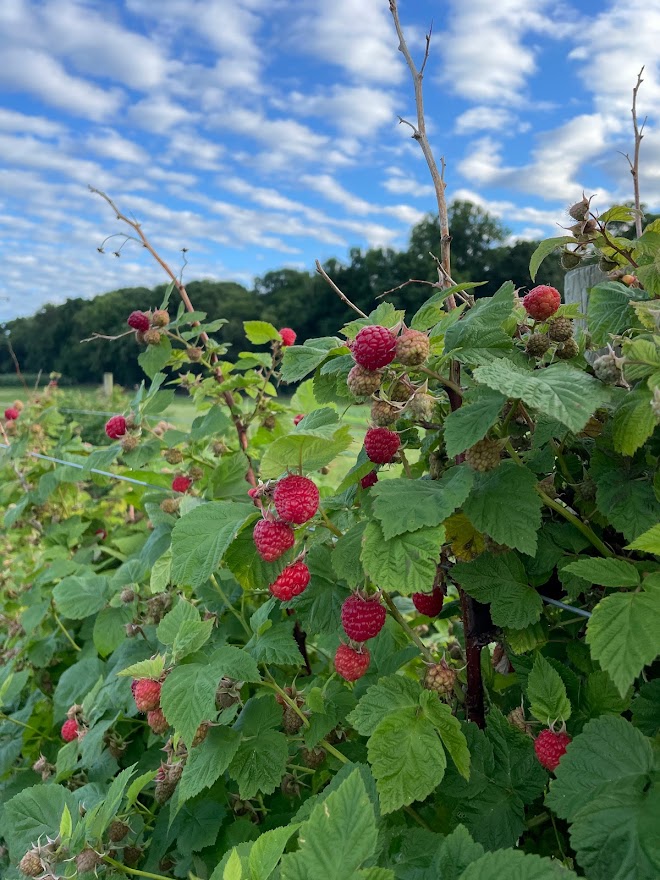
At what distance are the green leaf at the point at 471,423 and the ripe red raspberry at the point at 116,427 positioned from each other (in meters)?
1.42

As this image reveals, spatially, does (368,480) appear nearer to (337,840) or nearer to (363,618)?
(363,618)

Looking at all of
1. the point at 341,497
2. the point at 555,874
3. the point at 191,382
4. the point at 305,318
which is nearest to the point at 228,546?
the point at 341,497

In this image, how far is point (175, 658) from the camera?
1.04 metres

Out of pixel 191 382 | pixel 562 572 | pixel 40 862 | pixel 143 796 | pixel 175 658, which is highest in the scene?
pixel 191 382

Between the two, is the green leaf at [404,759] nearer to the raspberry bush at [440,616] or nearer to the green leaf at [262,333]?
the raspberry bush at [440,616]

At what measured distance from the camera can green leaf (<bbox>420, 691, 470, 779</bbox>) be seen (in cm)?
83

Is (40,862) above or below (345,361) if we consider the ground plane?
below

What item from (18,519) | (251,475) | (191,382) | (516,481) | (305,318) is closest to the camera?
(516,481)

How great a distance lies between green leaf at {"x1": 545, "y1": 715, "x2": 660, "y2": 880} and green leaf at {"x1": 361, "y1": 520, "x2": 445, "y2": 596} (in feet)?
0.88

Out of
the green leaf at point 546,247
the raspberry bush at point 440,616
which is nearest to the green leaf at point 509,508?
the raspberry bush at point 440,616

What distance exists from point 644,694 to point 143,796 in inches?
52.6

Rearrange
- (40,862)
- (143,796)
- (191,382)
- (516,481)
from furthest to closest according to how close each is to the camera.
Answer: (191,382), (143,796), (40,862), (516,481)

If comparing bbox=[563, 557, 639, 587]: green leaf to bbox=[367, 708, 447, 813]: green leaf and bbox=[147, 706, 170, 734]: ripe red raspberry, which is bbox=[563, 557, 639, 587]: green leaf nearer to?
bbox=[367, 708, 447, 813]: green leaf

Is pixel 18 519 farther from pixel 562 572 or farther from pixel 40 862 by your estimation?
pixel 562 572
